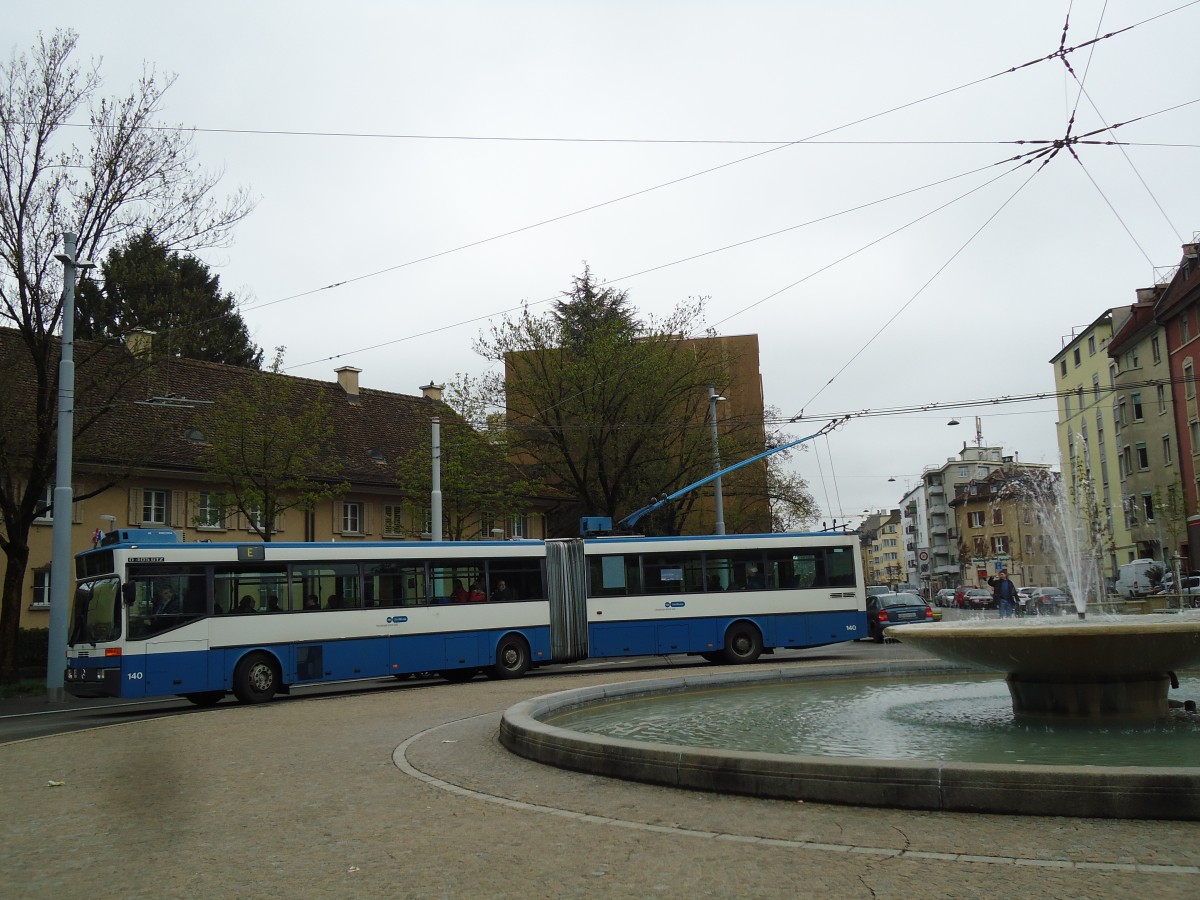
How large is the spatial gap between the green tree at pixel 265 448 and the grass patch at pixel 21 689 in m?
7.59

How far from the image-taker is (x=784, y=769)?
800 centimetres

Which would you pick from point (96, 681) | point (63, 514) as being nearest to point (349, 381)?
point (63, 514)

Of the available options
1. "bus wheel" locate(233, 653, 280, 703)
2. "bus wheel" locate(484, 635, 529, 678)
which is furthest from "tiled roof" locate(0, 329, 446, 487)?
"bus wheel" locate(484, 635, 529, 678)

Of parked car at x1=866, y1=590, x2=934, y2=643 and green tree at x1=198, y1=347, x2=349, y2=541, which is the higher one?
green tree at x1=198, y1=347, x2=349, y2=541

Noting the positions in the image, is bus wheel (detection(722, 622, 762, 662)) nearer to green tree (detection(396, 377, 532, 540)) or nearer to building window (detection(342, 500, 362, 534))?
green tree (detection(396, 377, 532, 540))

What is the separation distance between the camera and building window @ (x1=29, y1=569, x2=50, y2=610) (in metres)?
34.6

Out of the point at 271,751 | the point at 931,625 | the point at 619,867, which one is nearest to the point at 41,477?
the point at 271,751

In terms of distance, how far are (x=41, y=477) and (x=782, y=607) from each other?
17.5 metres

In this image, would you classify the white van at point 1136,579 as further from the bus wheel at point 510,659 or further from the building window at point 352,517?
the bus wheel at point 510,659

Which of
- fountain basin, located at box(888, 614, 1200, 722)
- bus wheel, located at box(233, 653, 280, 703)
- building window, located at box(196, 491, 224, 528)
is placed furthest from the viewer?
building window, located at box(196, 491, 224, 528)

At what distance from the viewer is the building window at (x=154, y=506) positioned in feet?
126

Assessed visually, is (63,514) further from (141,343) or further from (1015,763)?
(1015,763)

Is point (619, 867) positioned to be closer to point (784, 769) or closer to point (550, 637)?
point (784, 769)

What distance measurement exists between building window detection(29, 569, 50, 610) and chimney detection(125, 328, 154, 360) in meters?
11.1
